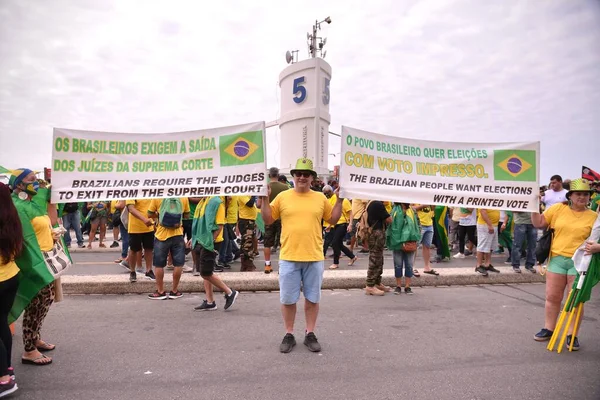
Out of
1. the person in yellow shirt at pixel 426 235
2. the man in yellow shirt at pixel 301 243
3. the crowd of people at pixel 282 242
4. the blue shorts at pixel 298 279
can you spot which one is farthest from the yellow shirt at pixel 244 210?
the blue shorts at pixel 298 279

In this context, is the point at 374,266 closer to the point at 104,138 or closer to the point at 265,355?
the point at 265,355

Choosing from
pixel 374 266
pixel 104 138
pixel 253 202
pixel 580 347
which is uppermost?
pixel 104 138

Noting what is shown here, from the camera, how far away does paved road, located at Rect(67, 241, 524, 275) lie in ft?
27.0

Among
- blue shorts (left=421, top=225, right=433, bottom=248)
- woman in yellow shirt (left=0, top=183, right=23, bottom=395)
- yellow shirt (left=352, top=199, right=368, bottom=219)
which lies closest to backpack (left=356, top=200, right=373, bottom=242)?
blue shorts (left=421, top=225, right=433, bottom=248)

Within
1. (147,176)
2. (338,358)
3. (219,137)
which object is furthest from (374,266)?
(147,176)

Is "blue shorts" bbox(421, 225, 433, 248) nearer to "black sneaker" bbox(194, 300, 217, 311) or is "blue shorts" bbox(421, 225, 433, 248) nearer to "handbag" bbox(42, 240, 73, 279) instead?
"black sneaker" bbox(194, 300, 217, 311)

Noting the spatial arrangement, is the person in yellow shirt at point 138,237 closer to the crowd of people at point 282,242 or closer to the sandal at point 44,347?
the crowd of people at point 282,242

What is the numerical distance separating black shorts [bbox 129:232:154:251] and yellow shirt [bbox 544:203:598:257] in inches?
225

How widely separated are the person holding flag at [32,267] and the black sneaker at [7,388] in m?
0.54

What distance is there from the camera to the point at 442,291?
659 centimetres

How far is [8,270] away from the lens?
3.11 metres

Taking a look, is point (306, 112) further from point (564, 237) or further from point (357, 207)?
point (564, 237)

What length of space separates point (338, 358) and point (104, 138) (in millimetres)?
3602

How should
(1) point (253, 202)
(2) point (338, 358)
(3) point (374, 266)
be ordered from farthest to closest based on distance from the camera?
(1) point (253, 202) → (3) point (374, 266) → (2) point (338, 358)
